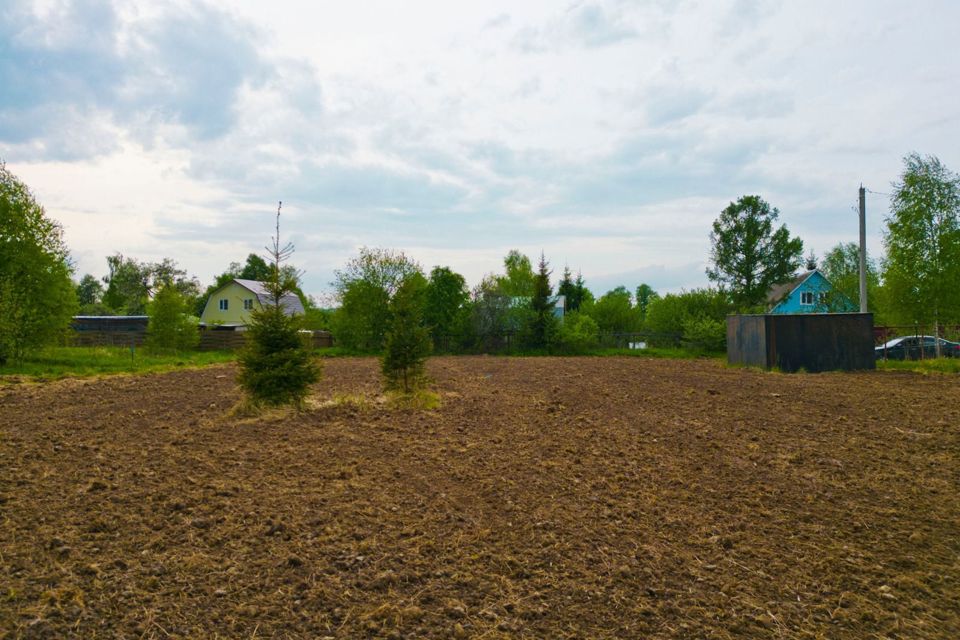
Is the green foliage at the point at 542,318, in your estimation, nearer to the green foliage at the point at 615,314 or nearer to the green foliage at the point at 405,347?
the green foliage at the point at 615,314

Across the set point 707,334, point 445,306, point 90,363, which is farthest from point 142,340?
point 707,334

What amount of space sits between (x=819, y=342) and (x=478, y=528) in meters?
18.2

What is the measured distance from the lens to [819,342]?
19531 mm

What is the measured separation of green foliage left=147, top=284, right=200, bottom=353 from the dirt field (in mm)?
20182

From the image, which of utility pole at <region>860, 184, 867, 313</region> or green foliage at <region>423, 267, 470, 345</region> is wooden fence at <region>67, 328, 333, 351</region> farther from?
utility pole at <region>860, 184, 867, 313</region>

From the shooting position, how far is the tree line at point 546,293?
69.2 feet

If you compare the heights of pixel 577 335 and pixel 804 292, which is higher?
pixel 804 292

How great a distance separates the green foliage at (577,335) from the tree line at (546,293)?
67 millimetres

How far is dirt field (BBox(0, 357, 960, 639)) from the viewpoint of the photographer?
370cm

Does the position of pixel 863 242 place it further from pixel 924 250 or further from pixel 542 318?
pixel 542 318

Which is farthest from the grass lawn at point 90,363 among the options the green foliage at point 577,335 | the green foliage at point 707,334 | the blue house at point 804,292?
the blue house at point 804,292

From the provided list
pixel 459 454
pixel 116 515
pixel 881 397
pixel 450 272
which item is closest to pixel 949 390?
pixel 881 397

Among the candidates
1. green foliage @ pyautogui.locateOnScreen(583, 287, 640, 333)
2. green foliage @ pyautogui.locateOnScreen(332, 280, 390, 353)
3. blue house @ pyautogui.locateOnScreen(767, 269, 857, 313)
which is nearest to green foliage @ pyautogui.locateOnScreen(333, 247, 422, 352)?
green foliage @ pyautogui.locateOnScreen(332, 280, 390, 353)

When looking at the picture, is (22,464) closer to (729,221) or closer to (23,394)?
(23,394)
